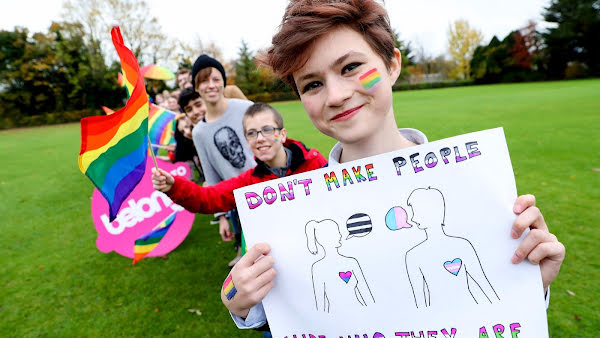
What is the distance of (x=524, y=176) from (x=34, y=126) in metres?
39.7

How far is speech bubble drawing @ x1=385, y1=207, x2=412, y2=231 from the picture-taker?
3.52 feet

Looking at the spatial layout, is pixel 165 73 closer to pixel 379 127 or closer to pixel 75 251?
pixel 75 251

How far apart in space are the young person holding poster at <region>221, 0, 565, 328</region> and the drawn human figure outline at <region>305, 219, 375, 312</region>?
0.16 meters

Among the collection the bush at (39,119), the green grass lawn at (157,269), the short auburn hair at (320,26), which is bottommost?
the green grass lawn at (157,269)

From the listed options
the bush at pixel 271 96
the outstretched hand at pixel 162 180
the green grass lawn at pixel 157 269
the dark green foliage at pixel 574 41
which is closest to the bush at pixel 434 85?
the dark green foliage at pixel 574 41

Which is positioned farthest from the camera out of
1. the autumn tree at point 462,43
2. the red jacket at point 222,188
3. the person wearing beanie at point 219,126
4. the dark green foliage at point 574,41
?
the autumn tree at point 462,43

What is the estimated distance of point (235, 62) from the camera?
4606cm

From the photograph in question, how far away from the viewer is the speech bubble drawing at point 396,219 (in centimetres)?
107

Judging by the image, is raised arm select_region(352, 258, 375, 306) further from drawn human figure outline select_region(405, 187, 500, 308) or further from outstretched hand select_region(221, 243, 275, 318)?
outstretched hand select_region(221, 243, 275, 318)

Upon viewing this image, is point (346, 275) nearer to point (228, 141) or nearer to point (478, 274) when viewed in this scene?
point (478, 274)

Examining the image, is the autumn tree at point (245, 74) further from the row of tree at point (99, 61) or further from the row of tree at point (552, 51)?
the row of tree at point (552, 51)

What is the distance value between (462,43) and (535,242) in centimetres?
6021

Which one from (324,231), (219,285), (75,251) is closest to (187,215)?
(219,285)

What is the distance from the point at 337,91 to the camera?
3.35 feet
